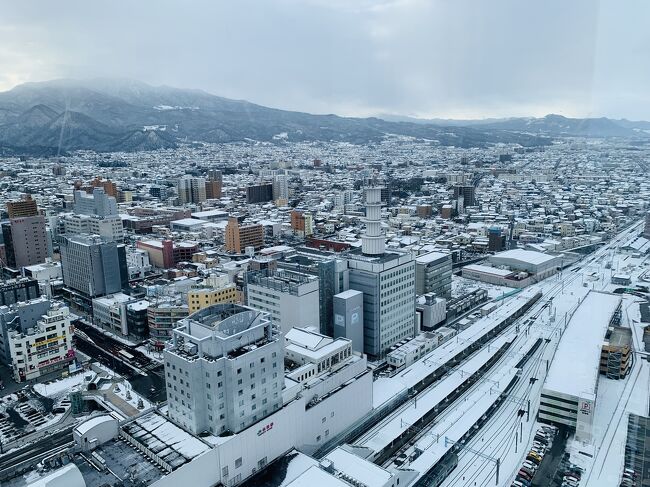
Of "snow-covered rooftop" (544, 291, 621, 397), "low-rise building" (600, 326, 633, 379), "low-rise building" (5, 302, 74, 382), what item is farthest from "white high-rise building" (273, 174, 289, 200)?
"low-rise building" (600, 326, 633, 379)

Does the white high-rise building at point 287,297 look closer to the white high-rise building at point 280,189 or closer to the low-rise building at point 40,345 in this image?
the low-rise building at point 40,345

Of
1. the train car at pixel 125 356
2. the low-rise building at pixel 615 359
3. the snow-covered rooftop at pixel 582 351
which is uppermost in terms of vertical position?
the snow-covered rooftop at pixel 582 351

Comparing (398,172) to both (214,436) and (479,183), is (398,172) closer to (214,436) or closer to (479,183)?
(479,183)

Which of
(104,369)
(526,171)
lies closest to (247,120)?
(526,171)

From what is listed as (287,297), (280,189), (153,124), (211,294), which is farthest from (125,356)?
(153,124)

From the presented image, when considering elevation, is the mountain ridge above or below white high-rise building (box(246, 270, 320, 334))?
above

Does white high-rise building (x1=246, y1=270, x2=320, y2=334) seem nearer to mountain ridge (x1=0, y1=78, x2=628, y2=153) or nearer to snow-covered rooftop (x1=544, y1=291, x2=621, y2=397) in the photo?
snow-covered rooftop (x1=544, y1=291, x2=621, y2=397)

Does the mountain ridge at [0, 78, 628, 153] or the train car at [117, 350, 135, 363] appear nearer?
the train car at [117, 350, 135, 363]

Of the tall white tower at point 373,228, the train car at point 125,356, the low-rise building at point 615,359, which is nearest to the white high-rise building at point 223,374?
the tall white tower at point 373,228

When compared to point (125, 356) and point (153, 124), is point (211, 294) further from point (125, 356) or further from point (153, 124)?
point (153, 124)
